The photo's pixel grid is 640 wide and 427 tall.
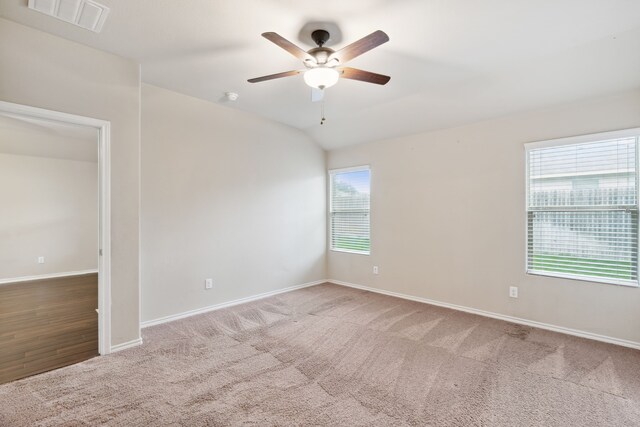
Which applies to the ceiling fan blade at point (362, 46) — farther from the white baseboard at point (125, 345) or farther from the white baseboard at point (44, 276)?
the white baseboard at point (44, 276)

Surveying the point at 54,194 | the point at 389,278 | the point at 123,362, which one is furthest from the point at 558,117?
the point at 54,194

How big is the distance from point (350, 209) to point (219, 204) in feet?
7.66

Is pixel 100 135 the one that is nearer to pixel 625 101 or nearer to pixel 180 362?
pixel 180 362

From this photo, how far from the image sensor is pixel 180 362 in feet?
8.54

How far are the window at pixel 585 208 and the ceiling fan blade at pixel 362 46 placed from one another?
2.60 meters

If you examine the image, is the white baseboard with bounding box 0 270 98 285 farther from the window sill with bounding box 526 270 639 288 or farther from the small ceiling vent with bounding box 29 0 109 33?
the window sill with bounding box 526 270 639 288

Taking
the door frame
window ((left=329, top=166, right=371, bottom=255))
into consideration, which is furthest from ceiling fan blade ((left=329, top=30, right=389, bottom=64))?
window ((left=329, top=166, right=371, bottom=255))

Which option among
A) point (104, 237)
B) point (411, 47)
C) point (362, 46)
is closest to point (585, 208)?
point (411, 47)

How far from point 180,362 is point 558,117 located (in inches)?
182

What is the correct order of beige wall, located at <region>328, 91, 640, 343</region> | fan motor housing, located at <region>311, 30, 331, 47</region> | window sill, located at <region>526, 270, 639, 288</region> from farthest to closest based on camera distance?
beige wall, located at <region>328, 91, 640, 343</region>, window sill, located at <region>526, 270, 639, 288</region>, fan motor housing, located at <region>311, 30, 331, 47</region>

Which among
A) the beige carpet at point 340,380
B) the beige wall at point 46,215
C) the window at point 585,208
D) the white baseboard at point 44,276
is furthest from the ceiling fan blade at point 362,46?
the white baseboard at point 44,276

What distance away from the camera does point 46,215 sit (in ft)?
19.8

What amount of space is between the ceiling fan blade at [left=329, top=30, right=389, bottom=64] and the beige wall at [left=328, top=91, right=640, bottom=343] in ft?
8.26

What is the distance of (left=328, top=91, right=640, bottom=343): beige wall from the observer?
122 inches
